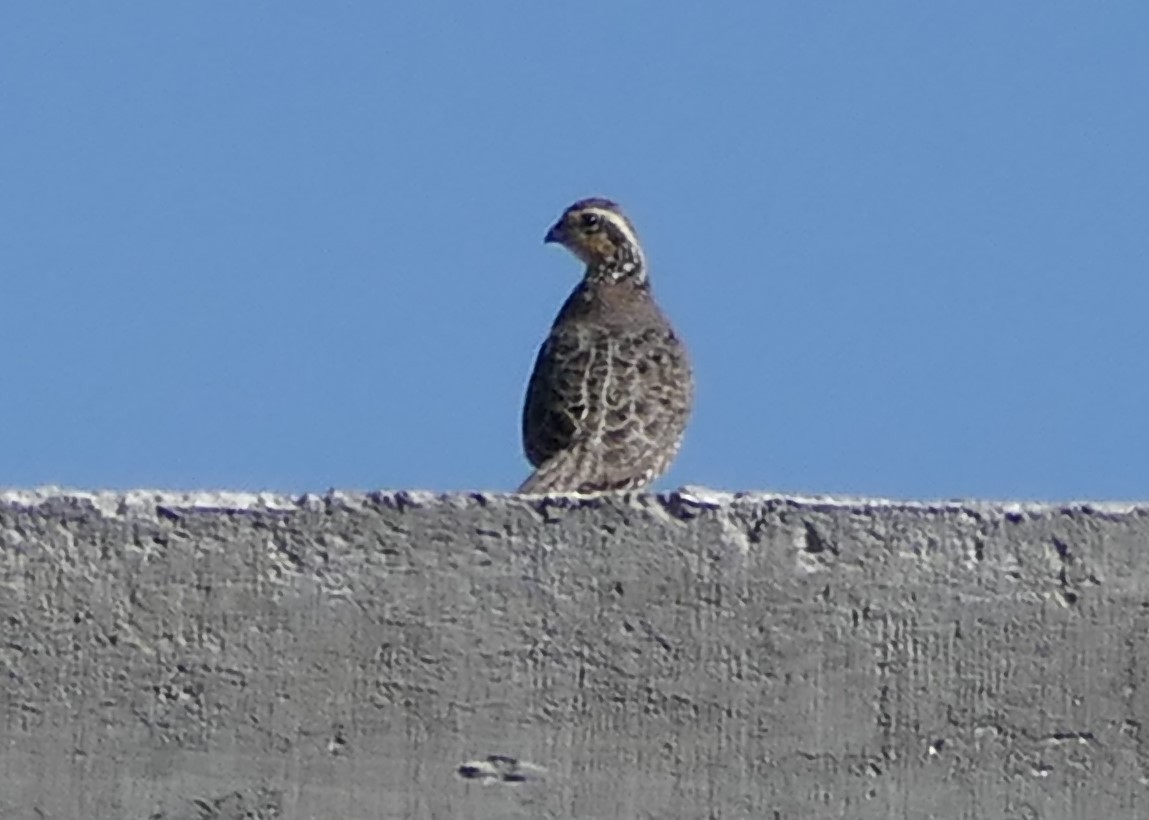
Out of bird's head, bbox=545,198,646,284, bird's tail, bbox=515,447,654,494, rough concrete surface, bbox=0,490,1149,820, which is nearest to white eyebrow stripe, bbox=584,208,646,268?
bird's head, bbox=545,198,646,284

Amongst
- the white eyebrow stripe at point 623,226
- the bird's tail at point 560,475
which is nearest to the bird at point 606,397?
the bird's tail at point 560,475

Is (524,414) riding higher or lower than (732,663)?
higher

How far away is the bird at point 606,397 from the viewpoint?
31.6 ft

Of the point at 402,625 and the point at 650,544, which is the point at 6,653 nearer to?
the point at 402,625

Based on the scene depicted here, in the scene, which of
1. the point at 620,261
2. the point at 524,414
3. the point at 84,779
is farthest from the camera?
the point at 620,261

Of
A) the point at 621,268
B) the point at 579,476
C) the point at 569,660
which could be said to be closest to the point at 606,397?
the point at 579,476

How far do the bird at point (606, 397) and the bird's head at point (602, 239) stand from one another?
0.20 metres

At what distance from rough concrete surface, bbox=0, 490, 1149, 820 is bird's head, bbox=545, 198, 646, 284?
21.9 feet

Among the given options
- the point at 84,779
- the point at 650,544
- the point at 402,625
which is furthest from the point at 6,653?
the point at 650,544

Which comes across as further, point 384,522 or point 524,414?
point 524,414

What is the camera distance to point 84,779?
5.07 m

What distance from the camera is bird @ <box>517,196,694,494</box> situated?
963 cm

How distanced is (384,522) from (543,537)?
0.28 meters

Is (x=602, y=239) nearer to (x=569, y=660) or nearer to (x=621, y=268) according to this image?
(x=621, y=268)
